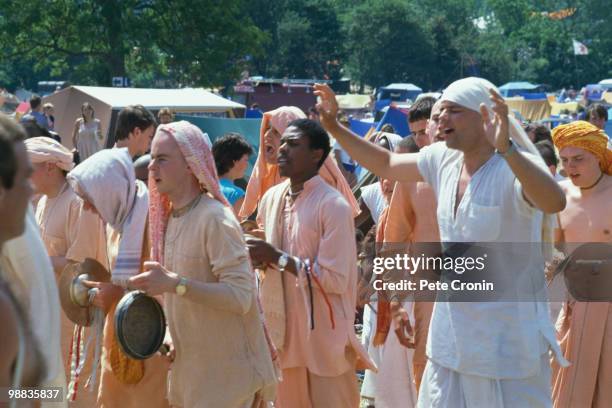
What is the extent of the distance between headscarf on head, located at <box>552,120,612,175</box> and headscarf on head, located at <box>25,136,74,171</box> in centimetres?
279

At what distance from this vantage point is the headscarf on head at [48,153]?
6359mm

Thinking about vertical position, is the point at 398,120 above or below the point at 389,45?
below

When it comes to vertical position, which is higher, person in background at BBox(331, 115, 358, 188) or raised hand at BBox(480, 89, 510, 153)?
raised hand at BBox(480, 89, 510, 153)

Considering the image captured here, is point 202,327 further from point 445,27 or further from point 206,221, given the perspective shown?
point 445,27

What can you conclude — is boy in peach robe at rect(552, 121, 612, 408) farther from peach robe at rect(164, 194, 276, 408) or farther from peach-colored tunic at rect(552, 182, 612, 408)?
peach robe at rect(164, 194, 276, 408)

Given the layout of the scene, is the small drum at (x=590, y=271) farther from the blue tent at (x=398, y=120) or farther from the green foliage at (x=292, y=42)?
the green foliage at (x=292, y=42)

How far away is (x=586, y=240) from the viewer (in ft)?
21.6

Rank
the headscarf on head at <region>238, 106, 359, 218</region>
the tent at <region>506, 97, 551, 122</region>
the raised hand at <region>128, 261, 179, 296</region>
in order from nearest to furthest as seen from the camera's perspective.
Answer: the raised hand at <region>128, 261, 179, 296</region>
the headscarf on head at <region>238, 106, 359, 218</region>
the tent at <region>506, 97, 551, 122</region>

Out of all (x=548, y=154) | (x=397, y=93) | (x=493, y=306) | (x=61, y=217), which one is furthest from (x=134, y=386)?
(x=397, y=93)

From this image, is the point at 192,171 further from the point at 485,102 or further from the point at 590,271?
the point at 590,271

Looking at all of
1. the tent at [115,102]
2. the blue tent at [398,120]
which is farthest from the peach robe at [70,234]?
the tent at [115,102]

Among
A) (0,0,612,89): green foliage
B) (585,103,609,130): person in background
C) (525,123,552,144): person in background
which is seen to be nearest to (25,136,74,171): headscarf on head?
(525,123,552,144): person in background

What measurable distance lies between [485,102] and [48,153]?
2.70 meters

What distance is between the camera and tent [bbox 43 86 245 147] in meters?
19.0
